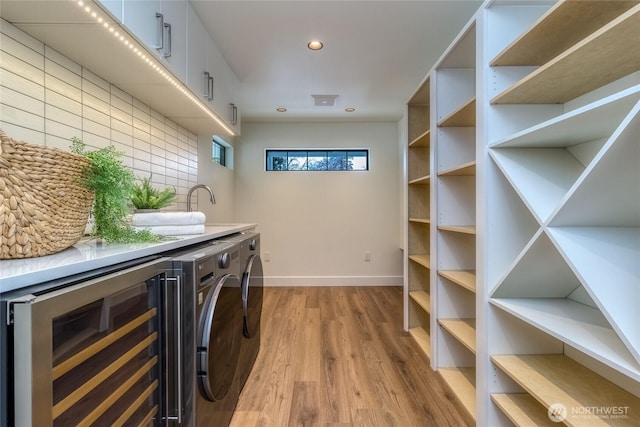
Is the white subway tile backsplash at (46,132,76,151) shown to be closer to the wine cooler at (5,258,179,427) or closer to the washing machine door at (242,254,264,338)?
the wine cooler at (5,258,179,427)

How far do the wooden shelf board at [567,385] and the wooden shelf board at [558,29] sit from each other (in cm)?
126

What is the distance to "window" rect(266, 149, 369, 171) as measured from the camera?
4031mm

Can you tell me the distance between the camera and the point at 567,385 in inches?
41.1

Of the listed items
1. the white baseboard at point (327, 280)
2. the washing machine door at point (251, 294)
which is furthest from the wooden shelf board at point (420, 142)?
the white baseboard at point (327, 280)

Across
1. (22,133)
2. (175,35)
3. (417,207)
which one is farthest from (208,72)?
(417,207)

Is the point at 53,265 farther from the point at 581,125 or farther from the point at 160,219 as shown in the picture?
the point at 581,125

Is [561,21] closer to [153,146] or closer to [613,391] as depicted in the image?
[613,391]

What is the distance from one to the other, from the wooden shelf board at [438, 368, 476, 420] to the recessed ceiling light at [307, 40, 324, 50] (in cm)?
239

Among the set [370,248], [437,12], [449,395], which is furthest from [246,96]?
[449,395]

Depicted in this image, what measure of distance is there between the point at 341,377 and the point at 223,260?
3.78ft

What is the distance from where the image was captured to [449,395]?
162 cm

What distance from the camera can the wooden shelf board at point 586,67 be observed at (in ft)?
2.45

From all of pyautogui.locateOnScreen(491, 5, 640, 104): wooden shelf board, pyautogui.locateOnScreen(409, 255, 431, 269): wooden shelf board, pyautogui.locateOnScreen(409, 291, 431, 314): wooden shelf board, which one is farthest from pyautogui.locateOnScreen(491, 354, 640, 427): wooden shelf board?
pyautogui.locateOnScreen(491, 5, 640, 104): wooden shelf board

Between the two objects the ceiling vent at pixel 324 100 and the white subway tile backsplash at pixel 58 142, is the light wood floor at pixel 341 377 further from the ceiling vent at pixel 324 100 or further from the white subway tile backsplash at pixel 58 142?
→ the ceiling vent at pixel 324 100
